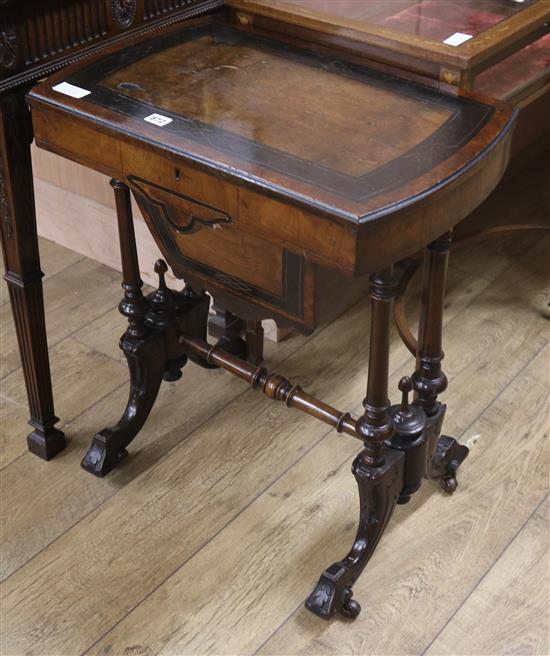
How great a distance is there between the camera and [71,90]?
6.07 feet

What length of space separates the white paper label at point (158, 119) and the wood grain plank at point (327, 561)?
2.97ft

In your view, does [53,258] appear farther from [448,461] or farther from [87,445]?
[448,461]

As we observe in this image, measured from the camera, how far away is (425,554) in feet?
7.00

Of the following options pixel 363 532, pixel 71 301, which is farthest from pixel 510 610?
pixel 71 301

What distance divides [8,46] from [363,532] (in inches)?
45.0

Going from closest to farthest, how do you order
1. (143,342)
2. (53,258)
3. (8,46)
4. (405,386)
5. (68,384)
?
(8,46)
(405,386)
(143,342)
(68,384)
(53,258)

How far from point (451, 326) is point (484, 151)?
1.20 metres

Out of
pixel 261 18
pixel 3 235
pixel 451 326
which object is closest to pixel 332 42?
pixel 261 18

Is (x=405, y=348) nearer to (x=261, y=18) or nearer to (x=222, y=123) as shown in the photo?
(x=261, y=18)

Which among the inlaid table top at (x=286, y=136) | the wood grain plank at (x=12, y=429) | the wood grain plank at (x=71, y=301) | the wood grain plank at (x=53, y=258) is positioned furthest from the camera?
the wood grain plank at (x=53, y=258)

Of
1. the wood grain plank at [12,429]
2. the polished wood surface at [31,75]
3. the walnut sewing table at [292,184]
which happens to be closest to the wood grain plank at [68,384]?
the wood grain plank at [12,429]

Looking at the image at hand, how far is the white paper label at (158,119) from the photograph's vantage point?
69.1 inches

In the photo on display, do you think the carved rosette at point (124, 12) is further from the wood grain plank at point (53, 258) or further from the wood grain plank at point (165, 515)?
the wood grain plank at point (53, 258)

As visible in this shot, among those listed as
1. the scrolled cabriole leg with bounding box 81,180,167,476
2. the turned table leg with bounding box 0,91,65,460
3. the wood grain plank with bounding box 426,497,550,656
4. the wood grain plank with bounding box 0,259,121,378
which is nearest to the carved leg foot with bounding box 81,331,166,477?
the scrolled cabriole leg with bounding box 81,180,167,476
